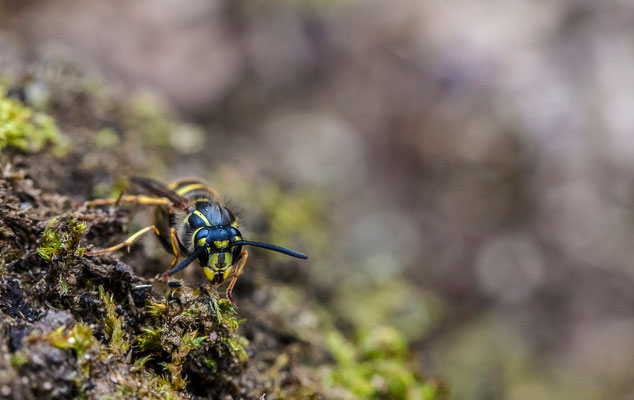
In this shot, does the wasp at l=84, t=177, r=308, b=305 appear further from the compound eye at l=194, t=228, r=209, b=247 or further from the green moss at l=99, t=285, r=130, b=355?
the green moss at l=99, t=285, r=130, b=355

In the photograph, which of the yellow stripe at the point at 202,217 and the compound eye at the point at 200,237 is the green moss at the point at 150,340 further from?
the yellow stripe at the point at 202,217

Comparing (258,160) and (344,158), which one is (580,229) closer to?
(344,158)

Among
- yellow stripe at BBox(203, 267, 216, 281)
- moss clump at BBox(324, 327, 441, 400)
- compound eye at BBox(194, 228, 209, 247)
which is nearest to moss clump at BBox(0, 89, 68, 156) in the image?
compound eye at BBox(194, 228, 209, 247)

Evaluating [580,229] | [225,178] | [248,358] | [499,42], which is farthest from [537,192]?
[248,358]

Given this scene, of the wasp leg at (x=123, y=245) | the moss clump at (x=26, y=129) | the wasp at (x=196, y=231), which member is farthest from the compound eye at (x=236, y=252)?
the moss clump at (x=26, y=129)

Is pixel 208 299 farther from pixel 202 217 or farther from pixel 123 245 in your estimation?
pixel 123 245
